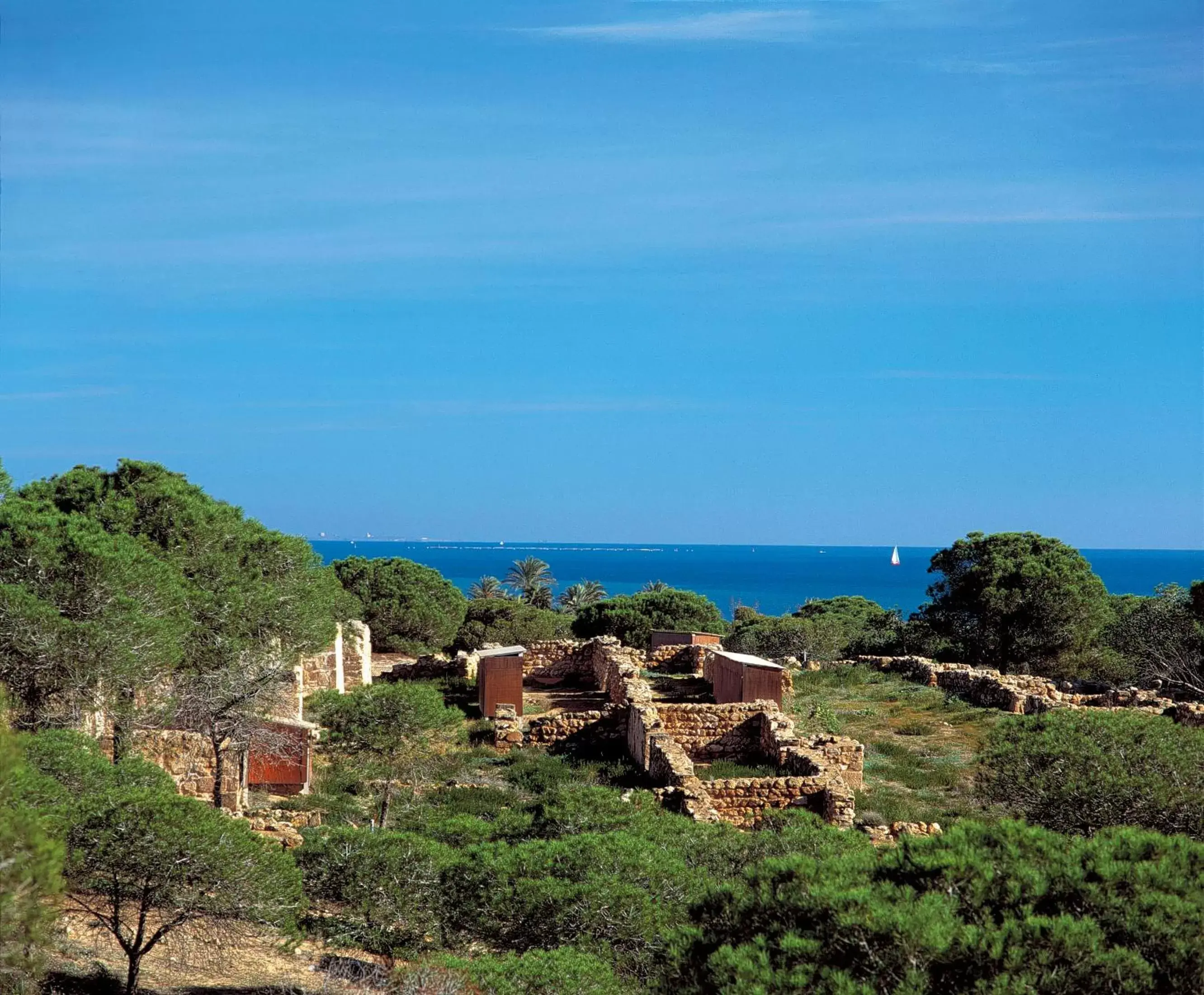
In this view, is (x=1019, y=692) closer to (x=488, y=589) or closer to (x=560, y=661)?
(x=560, y=661)

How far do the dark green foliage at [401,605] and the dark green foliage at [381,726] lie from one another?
2487 centimetres

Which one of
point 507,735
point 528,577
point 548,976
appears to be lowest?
point 507,735

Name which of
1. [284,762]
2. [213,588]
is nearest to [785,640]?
[213,588]

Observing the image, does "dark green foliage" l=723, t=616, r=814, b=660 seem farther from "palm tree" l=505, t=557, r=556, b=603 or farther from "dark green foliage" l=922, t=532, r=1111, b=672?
"palm tree" l=505, t=557, r=556, b=603

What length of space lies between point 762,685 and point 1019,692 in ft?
23.4

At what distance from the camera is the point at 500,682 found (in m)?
28.4

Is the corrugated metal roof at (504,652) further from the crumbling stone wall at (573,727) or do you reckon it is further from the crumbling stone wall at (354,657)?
the crumbling stone wall at (354,657)

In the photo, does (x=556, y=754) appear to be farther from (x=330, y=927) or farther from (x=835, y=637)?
(x=835, y=637)

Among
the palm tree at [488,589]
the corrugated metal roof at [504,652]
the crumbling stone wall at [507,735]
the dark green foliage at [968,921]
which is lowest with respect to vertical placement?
the crumbling stone wall at [507,735]

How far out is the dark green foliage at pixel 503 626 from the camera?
50.2 m

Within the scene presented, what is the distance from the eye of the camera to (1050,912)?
798 centimetres

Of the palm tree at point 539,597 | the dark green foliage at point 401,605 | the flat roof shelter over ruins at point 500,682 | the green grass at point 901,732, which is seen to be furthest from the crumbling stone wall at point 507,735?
the palm tree at point 539,597

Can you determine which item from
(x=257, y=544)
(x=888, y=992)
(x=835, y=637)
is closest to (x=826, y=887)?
(x=888, y=992)

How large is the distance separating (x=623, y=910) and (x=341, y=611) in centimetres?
2569
